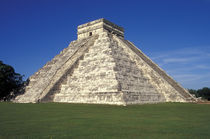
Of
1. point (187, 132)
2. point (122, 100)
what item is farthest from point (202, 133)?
point (122, 100)

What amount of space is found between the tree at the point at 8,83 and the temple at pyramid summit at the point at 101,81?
188 cm

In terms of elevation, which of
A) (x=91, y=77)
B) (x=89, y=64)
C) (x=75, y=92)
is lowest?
(x=75, y=92)

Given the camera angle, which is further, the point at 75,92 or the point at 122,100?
the point at 75,92

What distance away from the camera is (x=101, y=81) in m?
20.3

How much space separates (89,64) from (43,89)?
234 inches

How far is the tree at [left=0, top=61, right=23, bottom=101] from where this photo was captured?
26.0 m

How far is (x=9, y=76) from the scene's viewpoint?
89.0 ft

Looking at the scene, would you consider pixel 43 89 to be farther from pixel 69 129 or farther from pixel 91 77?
pixel 69 129

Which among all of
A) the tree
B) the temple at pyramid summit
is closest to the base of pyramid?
the temple at pyramid summit

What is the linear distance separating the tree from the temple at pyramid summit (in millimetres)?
1876

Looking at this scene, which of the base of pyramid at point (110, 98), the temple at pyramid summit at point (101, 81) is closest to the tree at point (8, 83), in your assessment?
the temple at pyramid summit at point (101, 81)

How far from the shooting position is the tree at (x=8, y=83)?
26031mm

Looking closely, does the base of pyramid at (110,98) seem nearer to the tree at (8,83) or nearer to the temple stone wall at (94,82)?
the temple stone wall at (94,82)

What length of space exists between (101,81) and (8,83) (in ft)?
45.1
